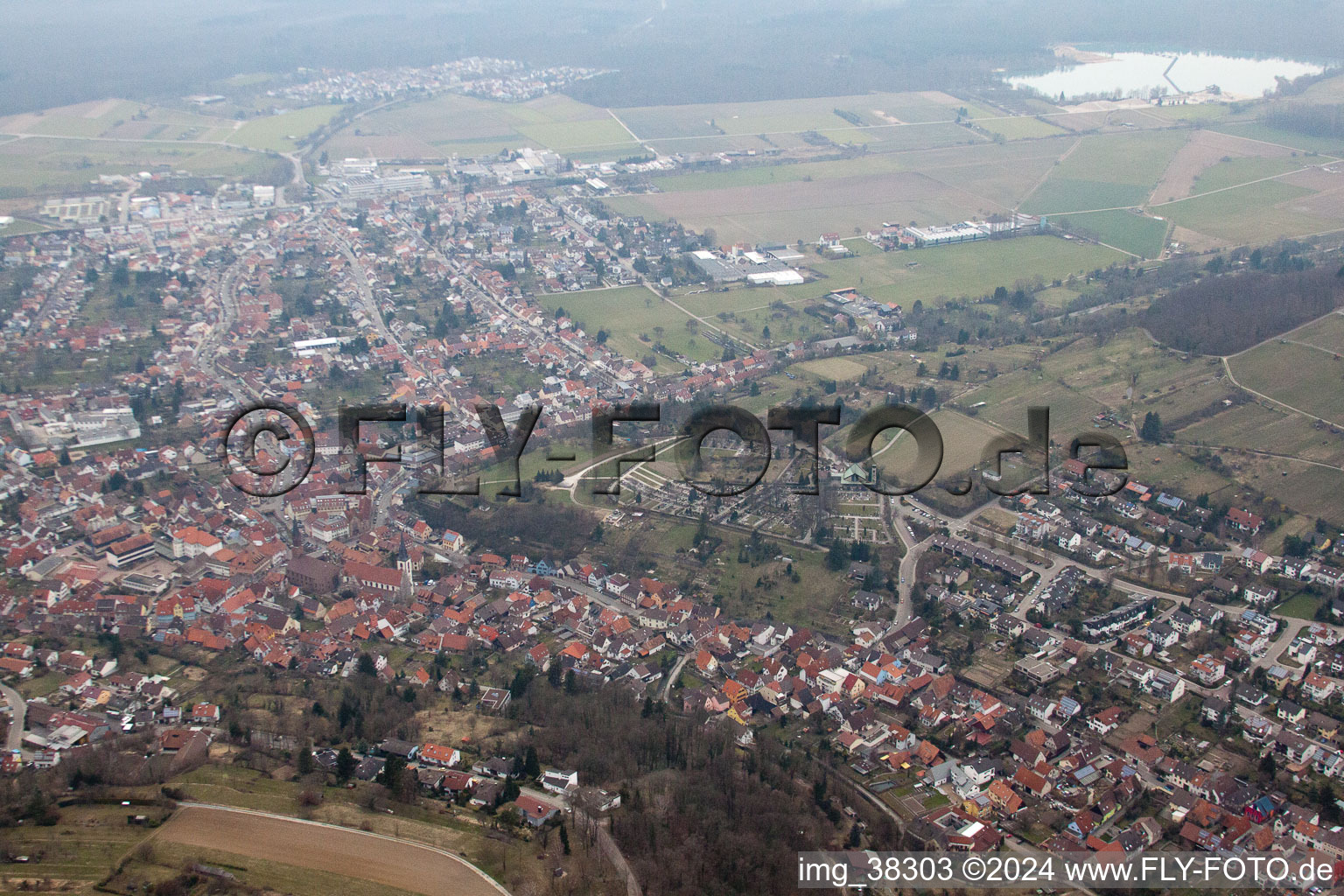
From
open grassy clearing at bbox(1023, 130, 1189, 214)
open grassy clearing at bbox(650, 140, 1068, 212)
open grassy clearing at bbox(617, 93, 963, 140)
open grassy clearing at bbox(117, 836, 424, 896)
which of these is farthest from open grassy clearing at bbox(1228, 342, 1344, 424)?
open grassy clearing at bbox(617, 93, 963, 140)

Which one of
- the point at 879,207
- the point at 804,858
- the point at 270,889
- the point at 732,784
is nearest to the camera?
the point at 270,889

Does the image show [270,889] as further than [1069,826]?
No

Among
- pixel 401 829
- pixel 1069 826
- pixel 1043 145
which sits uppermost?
pixel 1043 145

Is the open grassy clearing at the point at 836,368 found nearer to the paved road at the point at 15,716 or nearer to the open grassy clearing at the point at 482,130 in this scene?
the paved road at the point at 15,716

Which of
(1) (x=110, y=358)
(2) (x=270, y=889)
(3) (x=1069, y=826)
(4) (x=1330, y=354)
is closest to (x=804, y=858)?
(3) (x=1069, y=826)

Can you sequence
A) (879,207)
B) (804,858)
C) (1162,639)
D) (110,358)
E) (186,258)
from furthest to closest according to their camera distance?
1. (879,207)
2. (186,258)
3. (110,358)
4. (1162,639)
5. (804,858)

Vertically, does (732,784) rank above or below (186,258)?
below

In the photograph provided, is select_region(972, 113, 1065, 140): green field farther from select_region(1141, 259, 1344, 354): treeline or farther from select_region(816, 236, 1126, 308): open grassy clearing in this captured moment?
select_region(1141, 259, 1344, 354): treeline

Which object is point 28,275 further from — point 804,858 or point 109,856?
point 804,858
